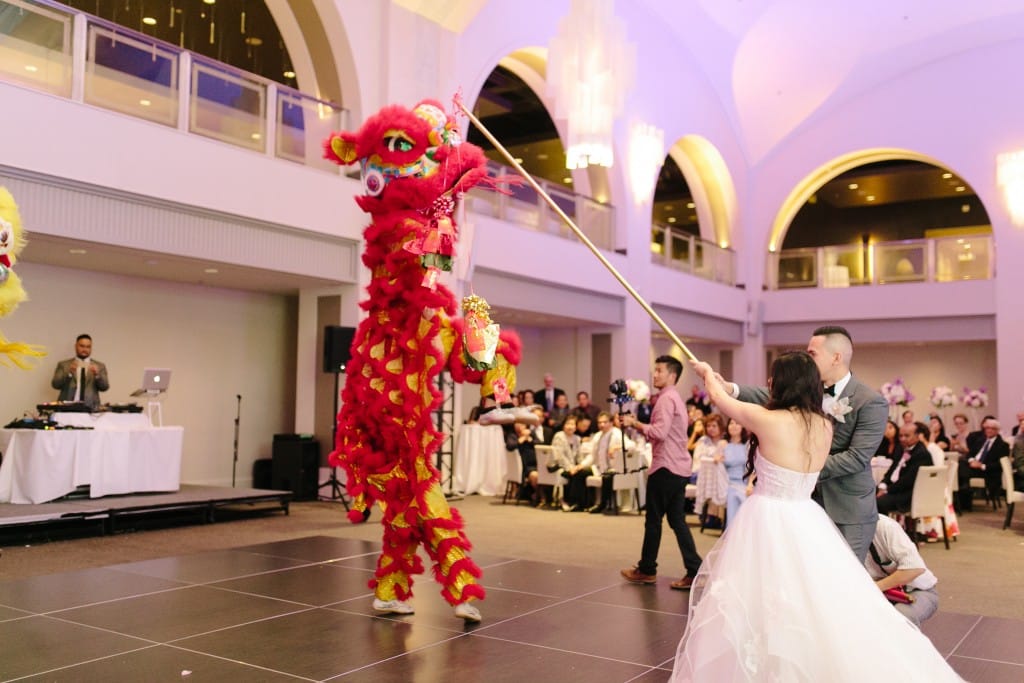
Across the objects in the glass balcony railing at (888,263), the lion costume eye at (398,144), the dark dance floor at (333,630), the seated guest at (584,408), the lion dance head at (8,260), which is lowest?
the dark dance floor at (333,630)

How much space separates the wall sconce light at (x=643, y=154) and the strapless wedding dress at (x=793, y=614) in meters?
12.9

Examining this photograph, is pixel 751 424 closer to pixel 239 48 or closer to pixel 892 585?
pixel 892 585

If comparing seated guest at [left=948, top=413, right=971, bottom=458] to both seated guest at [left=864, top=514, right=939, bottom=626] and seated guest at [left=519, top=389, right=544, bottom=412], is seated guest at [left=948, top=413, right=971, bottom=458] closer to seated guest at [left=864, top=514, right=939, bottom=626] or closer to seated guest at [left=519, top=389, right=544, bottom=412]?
seated guest at [left=519, top=389, right=544, bottom=412]

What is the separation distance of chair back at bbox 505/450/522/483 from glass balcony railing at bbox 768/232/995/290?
1026cm

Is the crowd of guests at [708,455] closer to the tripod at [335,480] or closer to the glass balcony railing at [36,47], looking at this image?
the tripod at [335,480]

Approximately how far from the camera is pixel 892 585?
4.10m

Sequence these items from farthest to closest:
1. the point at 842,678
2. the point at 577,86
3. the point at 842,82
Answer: the point at 842,82 < the point at 577,86 < the point at 842,678

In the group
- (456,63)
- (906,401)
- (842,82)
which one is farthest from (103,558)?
(842,82)

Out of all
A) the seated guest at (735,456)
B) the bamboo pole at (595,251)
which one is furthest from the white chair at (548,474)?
the bamboo pole at (595,251)

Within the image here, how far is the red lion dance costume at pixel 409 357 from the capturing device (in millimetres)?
4883

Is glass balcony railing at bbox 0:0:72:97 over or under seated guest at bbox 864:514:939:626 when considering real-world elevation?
over

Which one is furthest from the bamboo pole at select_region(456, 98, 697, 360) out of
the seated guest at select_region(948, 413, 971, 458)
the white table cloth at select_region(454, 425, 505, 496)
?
the seated guest at select_region(948, 413, 971, 458)

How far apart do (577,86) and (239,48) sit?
288 inches

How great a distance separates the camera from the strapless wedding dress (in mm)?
3072
